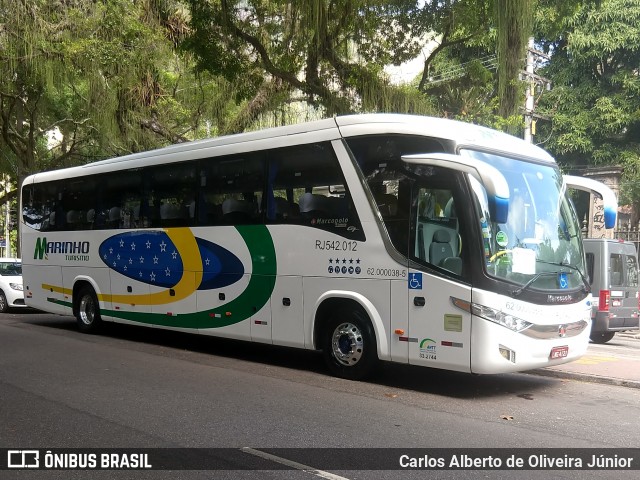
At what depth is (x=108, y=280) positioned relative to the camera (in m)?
13.3

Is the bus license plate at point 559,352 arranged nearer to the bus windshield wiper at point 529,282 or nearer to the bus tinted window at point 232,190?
the bus windshield wiper at point 529,282

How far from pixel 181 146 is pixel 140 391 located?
5145 mm

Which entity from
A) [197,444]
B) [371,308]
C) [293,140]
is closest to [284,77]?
[293,140]

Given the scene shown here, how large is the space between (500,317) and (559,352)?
1104 millimetres

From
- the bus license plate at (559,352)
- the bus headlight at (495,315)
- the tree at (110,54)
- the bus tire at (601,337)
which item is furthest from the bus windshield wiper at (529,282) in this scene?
the tree at (110,54)

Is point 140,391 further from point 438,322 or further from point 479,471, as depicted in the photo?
point 479,471

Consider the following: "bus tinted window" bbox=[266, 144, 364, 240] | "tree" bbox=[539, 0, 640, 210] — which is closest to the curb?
"bus tinted window" bbox=[266, 144, 364, 240]

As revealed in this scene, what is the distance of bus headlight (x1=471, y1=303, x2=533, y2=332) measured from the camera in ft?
24.5

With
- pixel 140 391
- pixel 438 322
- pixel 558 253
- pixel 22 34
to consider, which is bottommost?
pixel 140 391

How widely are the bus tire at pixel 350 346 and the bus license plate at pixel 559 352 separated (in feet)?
7.08

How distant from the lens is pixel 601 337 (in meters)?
15.4

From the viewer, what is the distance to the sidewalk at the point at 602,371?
8.90m

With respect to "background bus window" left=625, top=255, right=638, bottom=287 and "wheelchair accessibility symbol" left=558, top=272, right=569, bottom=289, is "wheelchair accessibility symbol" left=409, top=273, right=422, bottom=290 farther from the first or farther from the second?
"background bus window" left=625, top=255, right=638, bottom=287

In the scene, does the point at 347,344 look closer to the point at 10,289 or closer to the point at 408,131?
the point at 408,131
